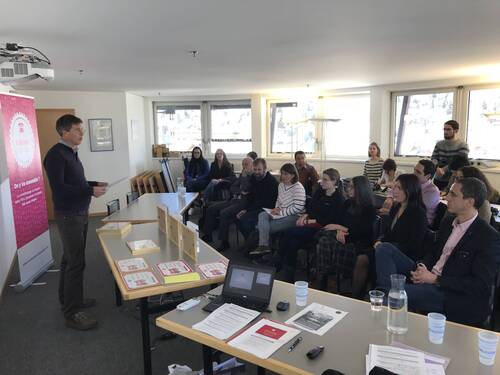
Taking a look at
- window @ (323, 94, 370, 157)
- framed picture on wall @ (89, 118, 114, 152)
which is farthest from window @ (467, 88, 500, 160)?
framed picture on wall @ (89, 118, 114, 152)

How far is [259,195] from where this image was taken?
5.04 metres

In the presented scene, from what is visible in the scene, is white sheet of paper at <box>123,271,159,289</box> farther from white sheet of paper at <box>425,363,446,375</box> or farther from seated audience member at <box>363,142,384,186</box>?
seated audience member at <box>363,142,384,186</box>

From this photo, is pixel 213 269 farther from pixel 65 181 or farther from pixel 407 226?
pixel 407 226

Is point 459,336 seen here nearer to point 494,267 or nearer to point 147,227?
point 494,267

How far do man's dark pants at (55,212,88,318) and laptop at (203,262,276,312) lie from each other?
1.64 m

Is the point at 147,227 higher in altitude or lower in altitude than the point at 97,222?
higher

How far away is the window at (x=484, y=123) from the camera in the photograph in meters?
6.04

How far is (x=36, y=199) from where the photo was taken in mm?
4395

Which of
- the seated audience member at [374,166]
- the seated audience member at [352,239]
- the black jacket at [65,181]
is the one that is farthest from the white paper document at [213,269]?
the seated audience member at [374,166]

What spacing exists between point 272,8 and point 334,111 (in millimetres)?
5708

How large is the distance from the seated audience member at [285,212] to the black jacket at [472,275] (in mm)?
2190

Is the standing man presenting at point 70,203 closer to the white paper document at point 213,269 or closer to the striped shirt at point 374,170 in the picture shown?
the white paper document at point 213,269

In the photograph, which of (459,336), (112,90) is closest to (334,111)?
(112,90)

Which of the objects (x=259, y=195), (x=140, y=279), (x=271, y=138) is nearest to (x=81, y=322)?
(x=140, y=279)
